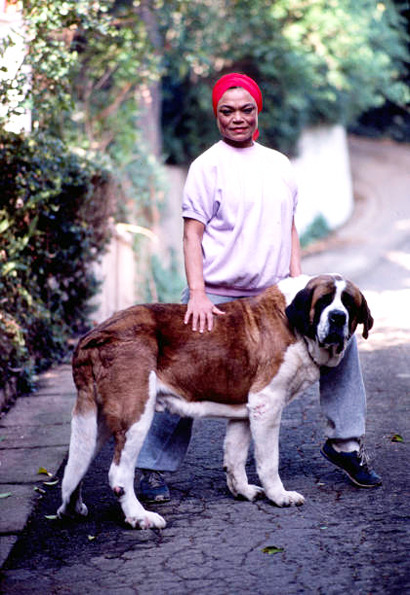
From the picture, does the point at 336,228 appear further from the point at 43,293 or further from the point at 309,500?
the point at 309,500

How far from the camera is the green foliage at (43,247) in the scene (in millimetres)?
7371

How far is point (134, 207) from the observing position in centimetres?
1534

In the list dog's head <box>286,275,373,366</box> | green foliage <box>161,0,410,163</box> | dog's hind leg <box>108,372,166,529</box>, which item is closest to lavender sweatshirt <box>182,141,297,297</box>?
dog's head <box>286,275,373,366</box>

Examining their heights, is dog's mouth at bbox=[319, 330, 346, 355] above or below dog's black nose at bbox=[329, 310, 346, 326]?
below

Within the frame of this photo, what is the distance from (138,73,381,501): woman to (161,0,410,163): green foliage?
13.0 metres

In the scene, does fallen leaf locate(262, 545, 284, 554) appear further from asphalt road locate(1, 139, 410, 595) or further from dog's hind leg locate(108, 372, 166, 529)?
dog's hind leg locate(108, 372, 166, 529)

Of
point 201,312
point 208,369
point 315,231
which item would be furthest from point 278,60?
point 208,369

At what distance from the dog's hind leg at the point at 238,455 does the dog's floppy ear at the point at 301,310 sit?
0.62 m

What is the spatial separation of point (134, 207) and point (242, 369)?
11062 mm

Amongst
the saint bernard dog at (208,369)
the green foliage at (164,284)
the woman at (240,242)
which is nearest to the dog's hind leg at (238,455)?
the saint bernard dog at (208,369)

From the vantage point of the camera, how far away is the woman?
15.4 feet

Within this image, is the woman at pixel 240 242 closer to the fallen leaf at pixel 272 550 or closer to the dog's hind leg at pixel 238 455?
the dog's hind leg at pixel 238 455

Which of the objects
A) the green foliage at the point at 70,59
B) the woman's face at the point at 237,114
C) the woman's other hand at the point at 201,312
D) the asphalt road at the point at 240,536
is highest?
the green foliage at the point at 70,59

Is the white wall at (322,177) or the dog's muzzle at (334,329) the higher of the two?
the white wall at (322,177)
